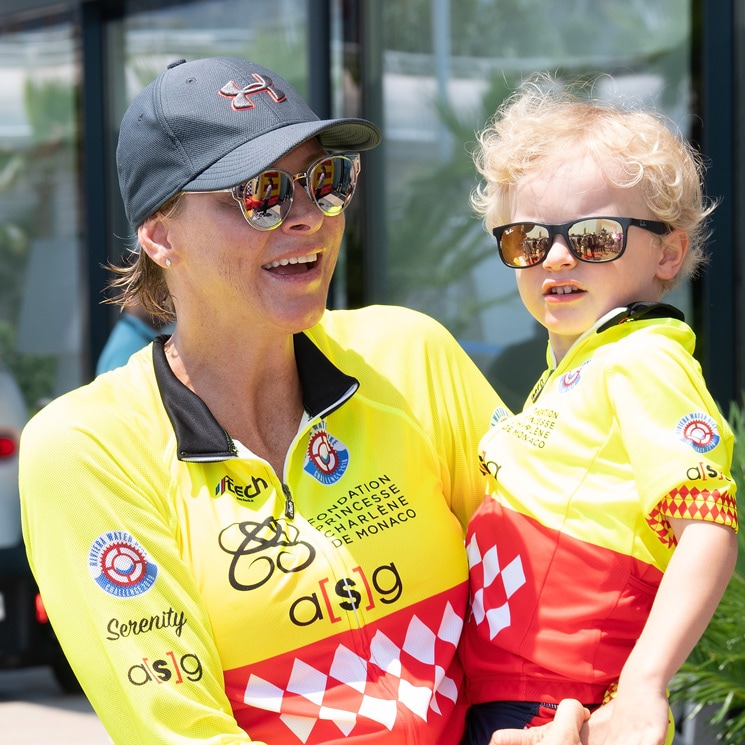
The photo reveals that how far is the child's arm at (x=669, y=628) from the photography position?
1.63 m

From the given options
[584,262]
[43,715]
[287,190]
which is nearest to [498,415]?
[584,262]

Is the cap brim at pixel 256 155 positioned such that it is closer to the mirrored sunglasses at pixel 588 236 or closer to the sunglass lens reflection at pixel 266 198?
the sunglass lens reflection at pixel 266 198

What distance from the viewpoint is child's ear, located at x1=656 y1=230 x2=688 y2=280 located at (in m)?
2.05

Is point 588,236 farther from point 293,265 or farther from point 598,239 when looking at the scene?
point 293,265

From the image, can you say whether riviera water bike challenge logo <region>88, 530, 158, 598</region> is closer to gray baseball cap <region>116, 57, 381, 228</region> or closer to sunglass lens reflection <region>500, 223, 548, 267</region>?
gray baseball cap <region>116, 57, 381, 228</region>

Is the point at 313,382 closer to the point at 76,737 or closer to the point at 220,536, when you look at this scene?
the point at 220,536

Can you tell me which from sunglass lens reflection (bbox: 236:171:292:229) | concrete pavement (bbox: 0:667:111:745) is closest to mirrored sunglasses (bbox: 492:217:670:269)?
sunglass lens reflection (bbox: 236:171:292:229)

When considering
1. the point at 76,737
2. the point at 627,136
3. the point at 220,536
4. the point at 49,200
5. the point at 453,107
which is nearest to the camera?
the point at 220,536

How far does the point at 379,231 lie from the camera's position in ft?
19.9

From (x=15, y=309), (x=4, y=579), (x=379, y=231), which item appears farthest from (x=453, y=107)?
(x=15, y=309)

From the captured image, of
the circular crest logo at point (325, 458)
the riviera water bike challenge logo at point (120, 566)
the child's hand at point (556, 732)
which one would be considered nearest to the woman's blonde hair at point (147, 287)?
the circular crest logo at point (325, 458)

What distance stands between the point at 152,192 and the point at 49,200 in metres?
6.08

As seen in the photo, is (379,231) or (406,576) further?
(379,231)

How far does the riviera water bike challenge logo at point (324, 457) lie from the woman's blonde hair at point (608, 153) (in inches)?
20.2
